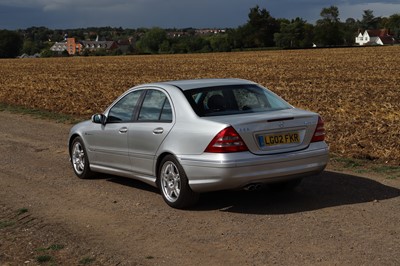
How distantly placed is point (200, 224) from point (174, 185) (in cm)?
77

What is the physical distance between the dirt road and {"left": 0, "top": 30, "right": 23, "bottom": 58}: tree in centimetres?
13351

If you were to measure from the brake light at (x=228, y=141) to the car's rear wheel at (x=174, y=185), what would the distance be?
53 centimetres

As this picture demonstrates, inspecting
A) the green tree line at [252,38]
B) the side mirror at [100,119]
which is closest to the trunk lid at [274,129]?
the side mirror at [100,119]

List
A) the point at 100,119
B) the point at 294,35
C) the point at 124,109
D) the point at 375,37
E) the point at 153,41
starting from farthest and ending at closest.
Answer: the point at 375,37
the point at 153,41
the point at 294,35
the point at 100,119
the point at 124,109

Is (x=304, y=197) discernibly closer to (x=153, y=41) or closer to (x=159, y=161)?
(x=159, y=161)

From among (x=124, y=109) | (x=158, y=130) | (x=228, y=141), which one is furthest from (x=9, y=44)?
(x=228, y=141)

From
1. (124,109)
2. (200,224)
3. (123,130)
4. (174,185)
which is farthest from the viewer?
(124,109)

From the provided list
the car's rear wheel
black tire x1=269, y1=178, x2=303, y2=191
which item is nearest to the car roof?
the car's rear wheel

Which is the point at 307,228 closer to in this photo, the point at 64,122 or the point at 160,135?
the point at 160,135

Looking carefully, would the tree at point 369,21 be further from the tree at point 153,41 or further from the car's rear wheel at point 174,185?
the car's rear wheel at point 174,185

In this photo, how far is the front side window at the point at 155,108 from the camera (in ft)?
22.9

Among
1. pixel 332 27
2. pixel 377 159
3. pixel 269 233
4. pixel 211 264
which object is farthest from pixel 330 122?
pixel 332 27

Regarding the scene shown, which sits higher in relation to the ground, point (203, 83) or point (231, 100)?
point (203, 83)

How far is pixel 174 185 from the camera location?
22.1 ft
